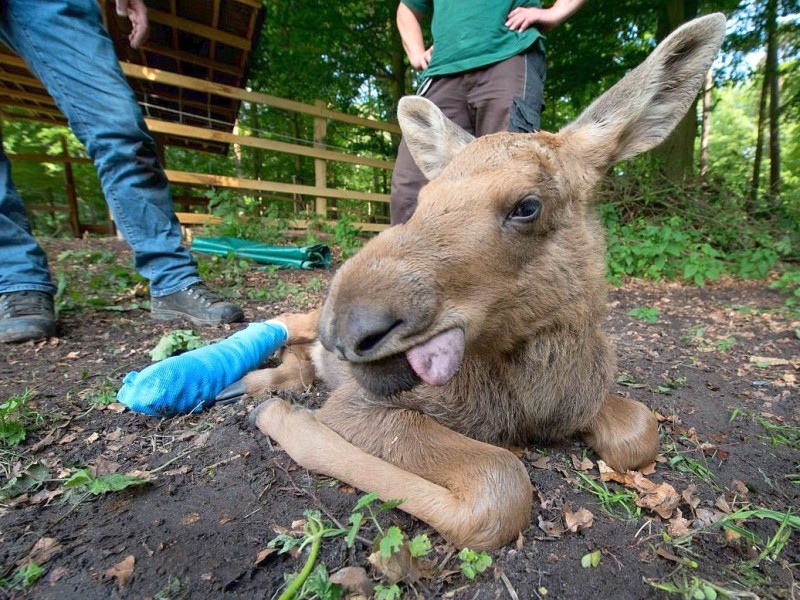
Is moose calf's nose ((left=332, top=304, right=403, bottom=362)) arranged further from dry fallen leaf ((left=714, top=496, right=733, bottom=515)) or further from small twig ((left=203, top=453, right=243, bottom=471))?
dry fallen leaf ((left=714, top=496, right=733, bottom=515))

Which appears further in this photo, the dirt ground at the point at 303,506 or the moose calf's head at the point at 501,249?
the moose calf's head at the point at 501,249

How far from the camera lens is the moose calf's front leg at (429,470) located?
1561 mm

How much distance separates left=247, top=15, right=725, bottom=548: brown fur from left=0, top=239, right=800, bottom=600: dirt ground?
139 millimetres

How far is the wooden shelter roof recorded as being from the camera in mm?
9109

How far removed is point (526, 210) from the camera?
6.37 feet

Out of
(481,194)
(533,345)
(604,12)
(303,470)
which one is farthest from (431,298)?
(604,12)

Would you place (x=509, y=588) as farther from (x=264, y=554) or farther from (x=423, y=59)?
(x=423, y=59)

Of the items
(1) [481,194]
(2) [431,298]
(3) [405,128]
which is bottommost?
(2) [431,298]

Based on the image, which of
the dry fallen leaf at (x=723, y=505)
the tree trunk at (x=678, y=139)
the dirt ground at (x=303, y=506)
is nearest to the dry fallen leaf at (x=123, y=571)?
the dirt ground at (x=303, y=506)

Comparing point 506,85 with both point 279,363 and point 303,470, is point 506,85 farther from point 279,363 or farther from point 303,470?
point 303,470

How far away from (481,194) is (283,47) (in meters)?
15.7

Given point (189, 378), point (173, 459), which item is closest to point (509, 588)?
point (173, 459)

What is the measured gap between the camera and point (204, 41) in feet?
34.7

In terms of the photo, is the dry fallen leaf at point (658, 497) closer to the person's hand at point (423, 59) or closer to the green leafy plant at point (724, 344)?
the green leafy plant at point (724, 344)
